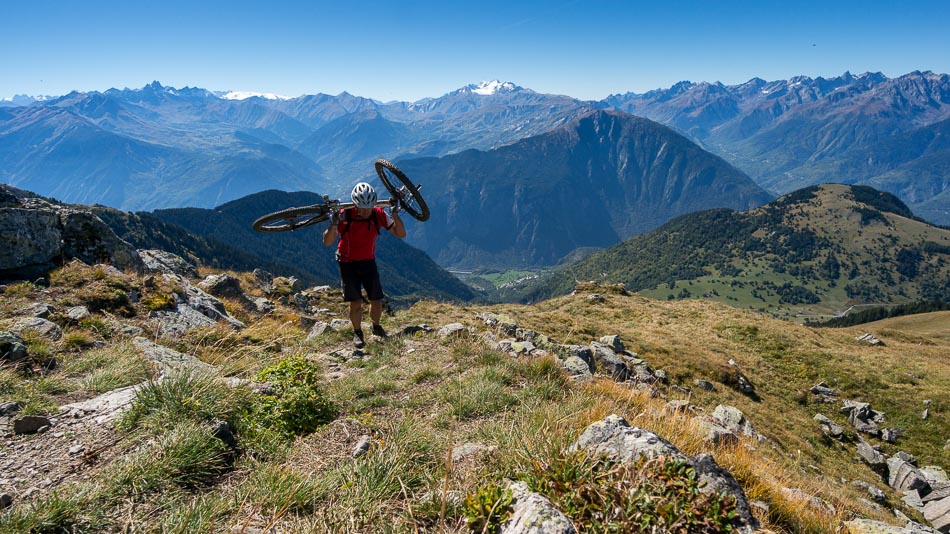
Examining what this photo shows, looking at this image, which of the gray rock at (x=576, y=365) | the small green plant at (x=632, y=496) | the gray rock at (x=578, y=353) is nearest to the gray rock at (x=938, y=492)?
the gray rock at (x=578, y=353)

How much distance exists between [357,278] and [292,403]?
613 cm

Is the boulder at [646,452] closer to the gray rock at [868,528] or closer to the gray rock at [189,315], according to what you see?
the gray rock at [868,528]

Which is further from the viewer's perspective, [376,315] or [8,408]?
[376,315]

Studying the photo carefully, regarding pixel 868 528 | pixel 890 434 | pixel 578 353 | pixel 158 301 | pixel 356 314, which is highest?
pixel 158 301

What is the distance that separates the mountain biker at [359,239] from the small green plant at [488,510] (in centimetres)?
780

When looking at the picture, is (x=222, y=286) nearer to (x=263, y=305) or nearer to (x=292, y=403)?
(x=263, y=305)

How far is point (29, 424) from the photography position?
14.6ft

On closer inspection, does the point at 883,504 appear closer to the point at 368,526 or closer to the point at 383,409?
the point at 383,409

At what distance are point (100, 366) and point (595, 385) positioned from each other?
327 inches

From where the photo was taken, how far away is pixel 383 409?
257 inches

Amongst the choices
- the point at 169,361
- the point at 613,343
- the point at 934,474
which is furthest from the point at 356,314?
the point at 934,474

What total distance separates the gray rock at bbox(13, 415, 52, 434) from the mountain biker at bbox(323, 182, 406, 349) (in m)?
6.35

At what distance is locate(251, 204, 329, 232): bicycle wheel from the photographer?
9.79 metres

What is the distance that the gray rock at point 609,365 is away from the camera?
526 inches
